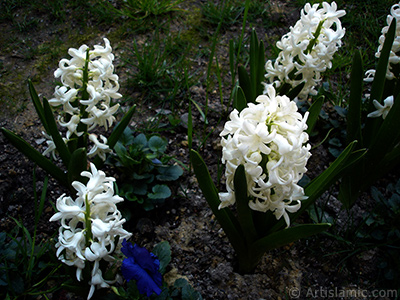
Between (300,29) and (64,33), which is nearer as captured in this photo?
(300,29)

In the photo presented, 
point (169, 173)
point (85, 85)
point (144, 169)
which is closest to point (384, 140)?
point (169, 173)

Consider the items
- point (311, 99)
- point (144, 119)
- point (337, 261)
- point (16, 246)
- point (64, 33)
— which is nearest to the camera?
point (16, 246)

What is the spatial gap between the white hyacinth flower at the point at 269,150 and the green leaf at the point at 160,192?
0.65 metres

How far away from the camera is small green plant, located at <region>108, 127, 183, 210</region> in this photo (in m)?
2.04

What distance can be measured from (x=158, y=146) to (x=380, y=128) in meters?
1.19

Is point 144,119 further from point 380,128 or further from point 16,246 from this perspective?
point 380,128

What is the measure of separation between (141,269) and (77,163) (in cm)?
58

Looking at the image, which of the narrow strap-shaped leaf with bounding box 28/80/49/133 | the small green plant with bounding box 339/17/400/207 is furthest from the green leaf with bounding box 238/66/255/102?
the narrow strap-shaped leaf with bounding box 28/80/49/133

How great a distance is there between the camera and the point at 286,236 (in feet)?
4.95

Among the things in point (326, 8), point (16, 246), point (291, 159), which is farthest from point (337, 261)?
point (16, 246)

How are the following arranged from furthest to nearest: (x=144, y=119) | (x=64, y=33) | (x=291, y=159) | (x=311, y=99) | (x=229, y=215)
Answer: (x=64, y=33) < (x=311, y=99) < (x=144, y=119) < (x=229, y=215) < (x=291, y=159)

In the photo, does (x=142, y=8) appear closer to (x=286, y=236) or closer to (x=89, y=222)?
(x=89, y=222)

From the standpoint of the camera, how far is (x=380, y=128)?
1.92 metres

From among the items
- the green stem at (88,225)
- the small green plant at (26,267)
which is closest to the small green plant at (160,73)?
the small green plant at (26,267)
